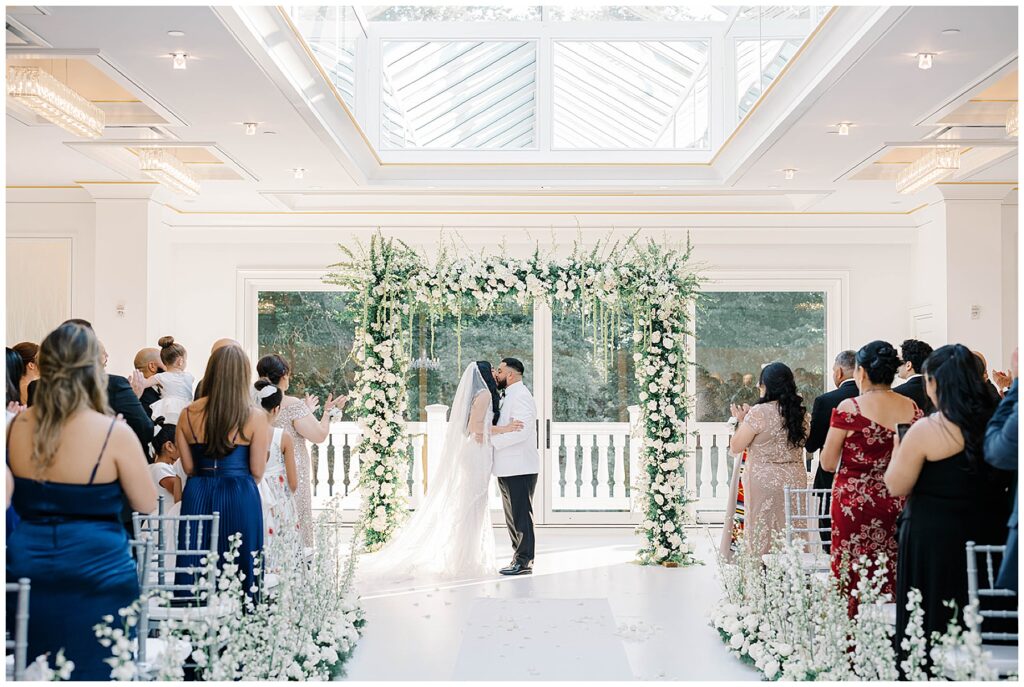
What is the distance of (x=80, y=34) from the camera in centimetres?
497

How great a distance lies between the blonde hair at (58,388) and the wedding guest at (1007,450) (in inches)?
115

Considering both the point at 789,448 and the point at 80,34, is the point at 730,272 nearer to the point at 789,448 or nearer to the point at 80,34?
the point at 789,448

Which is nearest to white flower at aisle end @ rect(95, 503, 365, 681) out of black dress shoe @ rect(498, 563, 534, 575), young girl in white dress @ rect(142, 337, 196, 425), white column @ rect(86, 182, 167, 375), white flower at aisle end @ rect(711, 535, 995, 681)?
young girl in white dress @ rect(142, 337, 196, 425)

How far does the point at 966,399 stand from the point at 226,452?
300 centimetres

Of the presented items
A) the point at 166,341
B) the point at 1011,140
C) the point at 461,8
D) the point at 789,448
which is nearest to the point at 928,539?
the point at 789,448

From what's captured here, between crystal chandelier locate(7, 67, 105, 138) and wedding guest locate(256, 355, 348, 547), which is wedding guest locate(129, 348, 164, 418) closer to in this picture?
wedding guest locate(256, 355, 348, 547)

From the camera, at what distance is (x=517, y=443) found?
26.2ft

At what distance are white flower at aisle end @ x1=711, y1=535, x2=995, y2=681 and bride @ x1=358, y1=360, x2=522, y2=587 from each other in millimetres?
2265

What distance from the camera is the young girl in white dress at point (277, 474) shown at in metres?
5.43

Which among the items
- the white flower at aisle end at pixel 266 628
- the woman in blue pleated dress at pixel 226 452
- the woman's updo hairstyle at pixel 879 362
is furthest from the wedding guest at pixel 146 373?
the woman's updo hairstyle at pixel 879 362

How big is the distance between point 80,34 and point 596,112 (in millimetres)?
4737

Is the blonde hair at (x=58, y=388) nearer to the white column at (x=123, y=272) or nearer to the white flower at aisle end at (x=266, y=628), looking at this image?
the white flower at aisle end at (x=266, y=628)

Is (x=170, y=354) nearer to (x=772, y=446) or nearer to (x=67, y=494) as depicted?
(x=67, y=494)

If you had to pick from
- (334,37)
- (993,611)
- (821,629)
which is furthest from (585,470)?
(993,611)
